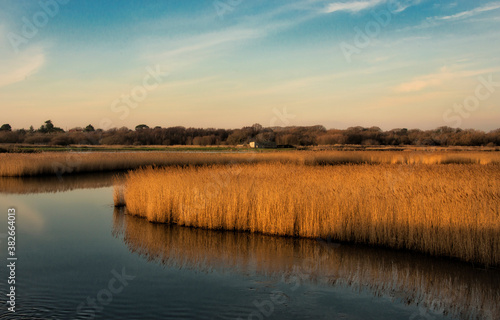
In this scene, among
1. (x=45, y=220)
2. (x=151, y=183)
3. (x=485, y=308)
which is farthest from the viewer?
(x=151, y=183)

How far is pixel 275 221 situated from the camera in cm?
1120

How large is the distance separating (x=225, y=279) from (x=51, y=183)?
1877 centimetres

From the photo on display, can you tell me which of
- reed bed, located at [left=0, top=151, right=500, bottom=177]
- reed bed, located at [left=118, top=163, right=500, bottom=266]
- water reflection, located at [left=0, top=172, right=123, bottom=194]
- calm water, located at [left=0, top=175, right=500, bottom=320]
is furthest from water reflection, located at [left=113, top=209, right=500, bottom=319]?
reed bed, located at [left=0, top=151, right=500, bottom=177]

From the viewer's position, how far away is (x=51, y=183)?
2328cm

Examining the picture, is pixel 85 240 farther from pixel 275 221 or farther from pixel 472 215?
pixel 472 215

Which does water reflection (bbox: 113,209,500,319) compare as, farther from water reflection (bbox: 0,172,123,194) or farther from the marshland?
water reflection (bbox: 0,172,123,194)

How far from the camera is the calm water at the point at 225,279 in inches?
250

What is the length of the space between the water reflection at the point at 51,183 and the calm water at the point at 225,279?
948 centimetres

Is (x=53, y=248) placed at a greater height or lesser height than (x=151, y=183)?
lesser

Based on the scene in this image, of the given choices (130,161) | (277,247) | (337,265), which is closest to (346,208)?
(277,247)

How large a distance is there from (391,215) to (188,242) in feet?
16.3

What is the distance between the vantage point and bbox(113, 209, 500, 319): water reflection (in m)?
6.96

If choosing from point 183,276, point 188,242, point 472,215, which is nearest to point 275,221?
point 188,242

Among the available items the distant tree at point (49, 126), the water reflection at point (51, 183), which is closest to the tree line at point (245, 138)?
the distant tree at point (49, 126)
